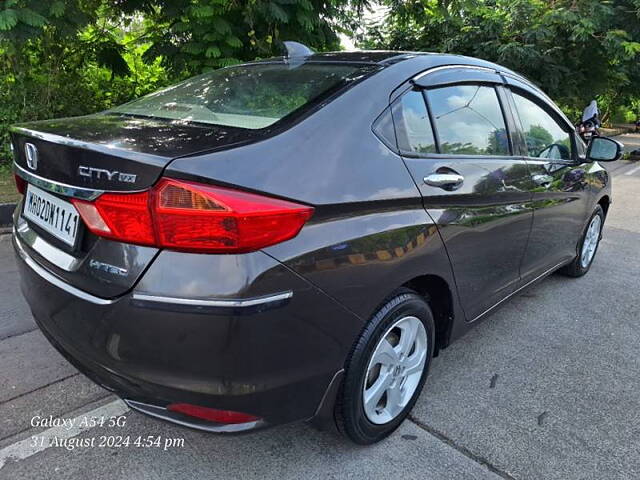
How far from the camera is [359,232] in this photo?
186 centimetres

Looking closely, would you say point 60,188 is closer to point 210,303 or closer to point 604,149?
point 210,303

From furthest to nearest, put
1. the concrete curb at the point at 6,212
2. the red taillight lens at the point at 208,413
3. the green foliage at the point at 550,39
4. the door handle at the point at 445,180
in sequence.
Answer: the green foliage at the point at 550,39, the concrete curb at the point at 6,212, the door handle at the point at 445,180, the red taillight lens at the point at 208,413

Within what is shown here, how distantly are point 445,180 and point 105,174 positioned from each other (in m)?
1.40

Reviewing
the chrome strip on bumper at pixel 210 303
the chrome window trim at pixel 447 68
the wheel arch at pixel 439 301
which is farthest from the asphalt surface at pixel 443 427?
the chrome window trim at pixel 447 68

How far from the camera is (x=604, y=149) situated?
150 inches

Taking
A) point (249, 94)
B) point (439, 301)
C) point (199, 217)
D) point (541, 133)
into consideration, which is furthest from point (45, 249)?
point (541, 133)

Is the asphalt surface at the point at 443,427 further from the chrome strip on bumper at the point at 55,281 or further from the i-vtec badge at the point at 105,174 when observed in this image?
the i-vtec badge at the point at 105,174

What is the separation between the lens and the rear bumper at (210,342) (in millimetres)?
1567

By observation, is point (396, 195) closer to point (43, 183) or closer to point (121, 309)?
point (121, 309)

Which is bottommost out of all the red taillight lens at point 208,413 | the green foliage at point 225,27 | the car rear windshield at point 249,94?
the red taillight lens at point 208,413

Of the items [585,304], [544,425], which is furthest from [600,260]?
[544,425]

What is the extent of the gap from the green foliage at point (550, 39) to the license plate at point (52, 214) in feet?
29.3

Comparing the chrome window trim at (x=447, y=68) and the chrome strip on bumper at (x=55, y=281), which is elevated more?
the chrome window trim at (x=447, y=68)

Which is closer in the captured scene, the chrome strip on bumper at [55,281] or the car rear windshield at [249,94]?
the chrome strip on bumper at [55,281]
